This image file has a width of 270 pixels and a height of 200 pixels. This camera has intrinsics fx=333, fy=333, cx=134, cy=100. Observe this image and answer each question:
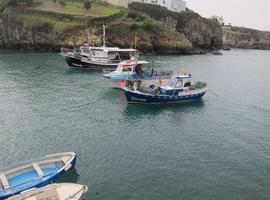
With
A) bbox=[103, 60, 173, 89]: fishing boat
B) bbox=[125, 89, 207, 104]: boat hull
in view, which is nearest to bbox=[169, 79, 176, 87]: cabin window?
bbox=[125, 89, 207, 104]: boat hull

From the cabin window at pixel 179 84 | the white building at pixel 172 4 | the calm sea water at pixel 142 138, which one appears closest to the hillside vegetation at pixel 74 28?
the white building at pixel 172 4

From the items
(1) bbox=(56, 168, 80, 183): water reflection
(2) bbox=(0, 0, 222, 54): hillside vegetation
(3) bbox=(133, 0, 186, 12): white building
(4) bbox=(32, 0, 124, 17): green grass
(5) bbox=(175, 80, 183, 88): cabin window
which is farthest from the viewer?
(3) bbox=(133, 0, 186, 12): white building

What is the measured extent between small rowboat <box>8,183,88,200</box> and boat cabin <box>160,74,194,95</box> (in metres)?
30.1

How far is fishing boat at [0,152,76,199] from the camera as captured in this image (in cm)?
2336

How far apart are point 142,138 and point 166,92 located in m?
15.0

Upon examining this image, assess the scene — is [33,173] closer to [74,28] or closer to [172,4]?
[74,28]

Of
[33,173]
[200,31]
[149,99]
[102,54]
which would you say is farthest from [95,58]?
[200,31]

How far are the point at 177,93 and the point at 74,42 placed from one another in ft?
217

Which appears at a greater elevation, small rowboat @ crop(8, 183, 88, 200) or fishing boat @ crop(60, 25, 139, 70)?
fishing boat @ crop(60, 25, 139, 70)

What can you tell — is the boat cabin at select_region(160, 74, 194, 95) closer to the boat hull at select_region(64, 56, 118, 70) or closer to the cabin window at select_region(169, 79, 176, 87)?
the cabin window at select_region(169, 79, 176, 87)

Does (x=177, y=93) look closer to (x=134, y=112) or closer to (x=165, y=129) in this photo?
(x=134, y=112)

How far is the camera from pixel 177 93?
50938 millimetres

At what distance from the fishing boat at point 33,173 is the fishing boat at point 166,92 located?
23160 millimetres

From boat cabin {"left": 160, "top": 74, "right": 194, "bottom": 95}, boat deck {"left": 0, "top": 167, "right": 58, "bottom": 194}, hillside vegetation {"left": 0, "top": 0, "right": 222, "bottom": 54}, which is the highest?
hillside vegetation {"left": 0, "top": 0, "right": 222, "bottom": 54}
